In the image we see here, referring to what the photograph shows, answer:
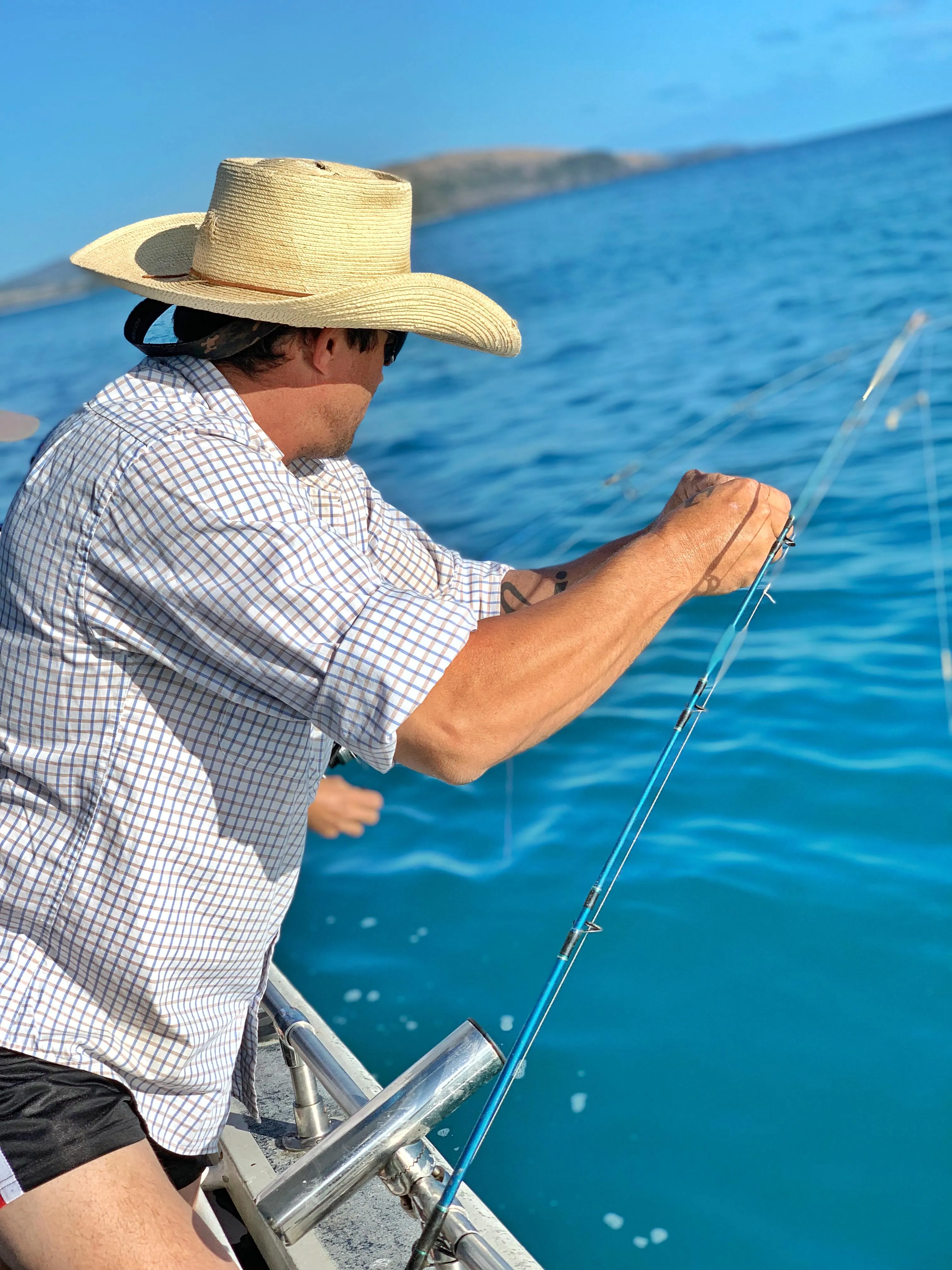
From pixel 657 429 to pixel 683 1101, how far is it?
742cm

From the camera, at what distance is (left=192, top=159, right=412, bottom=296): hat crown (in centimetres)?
163

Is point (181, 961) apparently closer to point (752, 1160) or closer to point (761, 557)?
point (761, 557)

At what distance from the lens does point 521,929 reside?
13.1 feet

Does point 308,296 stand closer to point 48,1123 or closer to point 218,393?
point 218,393

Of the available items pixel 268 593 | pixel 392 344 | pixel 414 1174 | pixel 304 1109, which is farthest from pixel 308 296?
pixel 304 1109

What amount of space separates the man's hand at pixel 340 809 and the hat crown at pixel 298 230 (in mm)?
892

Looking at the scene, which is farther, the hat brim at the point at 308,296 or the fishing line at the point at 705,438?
the fishing line at the point at 705,438

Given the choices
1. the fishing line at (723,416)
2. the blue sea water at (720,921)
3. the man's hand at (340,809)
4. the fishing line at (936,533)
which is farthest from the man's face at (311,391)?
the fishing line at (723,416)

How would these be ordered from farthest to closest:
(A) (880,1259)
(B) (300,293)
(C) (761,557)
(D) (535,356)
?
1. (D) (535,356)
2. (A) (880,1259)
3. (C) (761,557)
4. (B) (300,293)

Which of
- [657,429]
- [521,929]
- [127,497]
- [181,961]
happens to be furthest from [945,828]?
[657,429]

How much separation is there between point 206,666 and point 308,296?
1.60 ft

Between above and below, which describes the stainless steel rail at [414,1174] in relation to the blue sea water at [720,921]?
above

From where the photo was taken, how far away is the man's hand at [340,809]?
217 cm

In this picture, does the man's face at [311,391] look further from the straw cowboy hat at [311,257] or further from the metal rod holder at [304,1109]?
the metal rod holder at [304,1109]
